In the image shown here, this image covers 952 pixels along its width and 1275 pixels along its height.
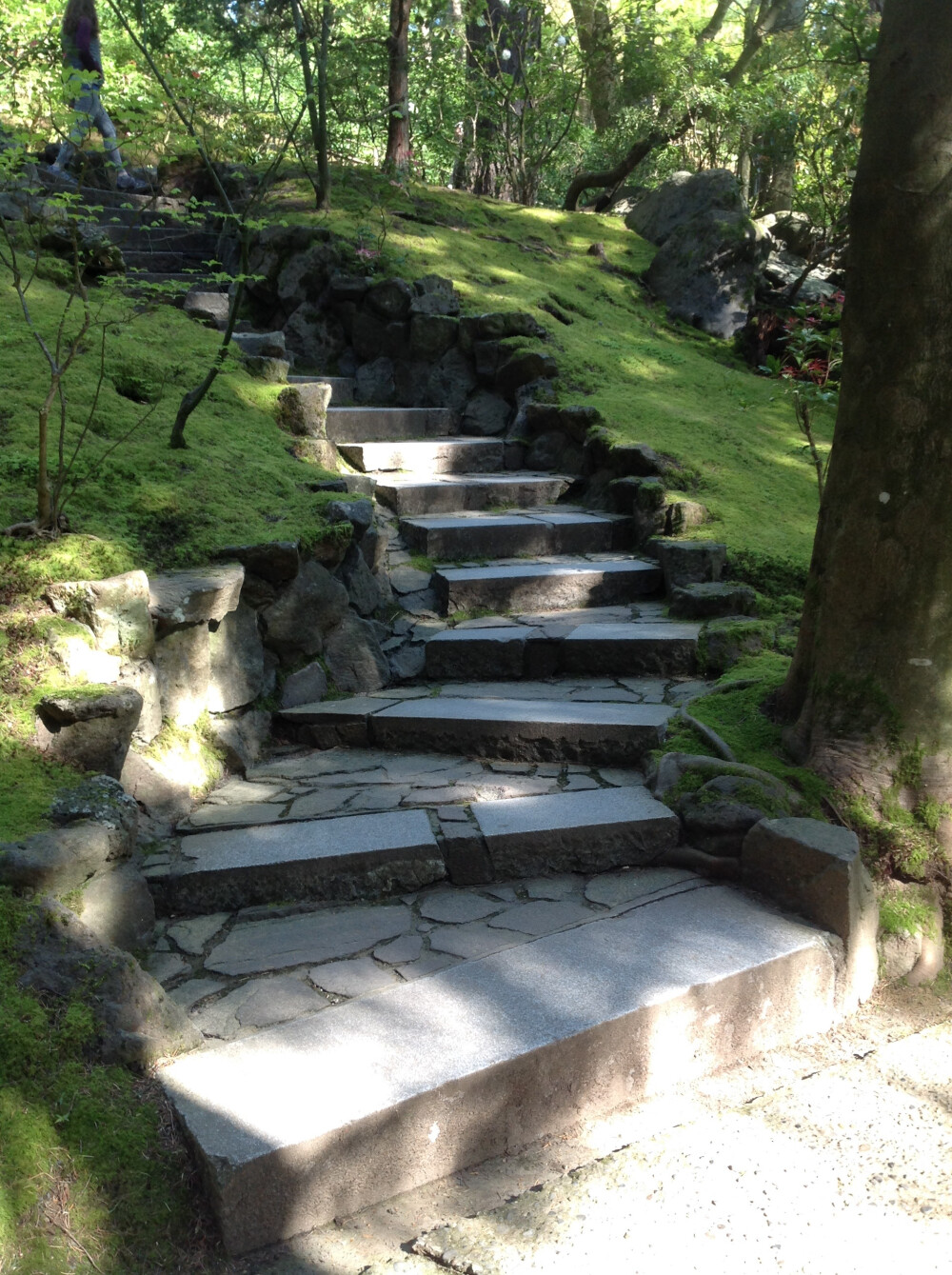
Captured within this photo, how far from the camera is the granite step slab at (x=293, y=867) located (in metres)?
3.01

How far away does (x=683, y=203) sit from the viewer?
1080 cm

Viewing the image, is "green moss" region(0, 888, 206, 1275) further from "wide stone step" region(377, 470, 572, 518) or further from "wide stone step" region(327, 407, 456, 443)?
"wide stone step" region(327, 407, 456, 443)

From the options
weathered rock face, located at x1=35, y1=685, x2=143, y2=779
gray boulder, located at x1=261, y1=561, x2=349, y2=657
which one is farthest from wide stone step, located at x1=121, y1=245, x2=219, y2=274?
weathered rock face, located at x1=35, y1=685, x2=143, y2=779

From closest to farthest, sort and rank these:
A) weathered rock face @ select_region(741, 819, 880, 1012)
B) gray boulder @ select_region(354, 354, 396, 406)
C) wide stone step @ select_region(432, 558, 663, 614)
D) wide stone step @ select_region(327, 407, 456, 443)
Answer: weathered rock face @ select_region(741, 819, 880, 1012) → wide stone step @ select_region(432, 558, 663, 614) → wide stone step @ select_region(327, 407, 456, 443) → gray boulder @ select_region(354, 354, 396, 406)

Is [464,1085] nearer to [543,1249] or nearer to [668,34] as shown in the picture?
[543,1249]

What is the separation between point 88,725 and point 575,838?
1558 millimetres

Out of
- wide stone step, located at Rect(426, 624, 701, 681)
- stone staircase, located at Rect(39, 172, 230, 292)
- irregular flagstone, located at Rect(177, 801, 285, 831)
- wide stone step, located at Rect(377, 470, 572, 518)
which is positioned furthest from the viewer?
stone staircase, located at Rect(39, 172, 230, 292)

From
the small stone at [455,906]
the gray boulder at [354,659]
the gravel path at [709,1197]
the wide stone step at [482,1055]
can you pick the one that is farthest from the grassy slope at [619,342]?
the gravel path at [709,1197]

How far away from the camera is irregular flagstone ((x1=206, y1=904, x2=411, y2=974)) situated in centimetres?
276

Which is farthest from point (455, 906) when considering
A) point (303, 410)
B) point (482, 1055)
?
point (303, 410)

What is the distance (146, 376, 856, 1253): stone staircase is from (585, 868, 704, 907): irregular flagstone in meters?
0.01

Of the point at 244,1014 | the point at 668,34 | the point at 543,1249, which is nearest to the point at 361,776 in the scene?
the point at 244,1014

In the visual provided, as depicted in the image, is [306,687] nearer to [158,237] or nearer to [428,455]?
[428,455]

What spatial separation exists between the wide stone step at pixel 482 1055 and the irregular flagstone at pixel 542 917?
10 cm
